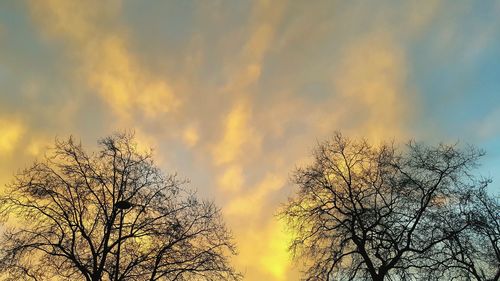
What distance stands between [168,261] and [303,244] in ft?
24.3

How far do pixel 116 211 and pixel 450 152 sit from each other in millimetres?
17942

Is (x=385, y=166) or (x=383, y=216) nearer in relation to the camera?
(x=383, y=216)

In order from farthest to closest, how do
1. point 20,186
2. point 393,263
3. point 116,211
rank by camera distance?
point 116,211 < point 20,186 < point 393,263

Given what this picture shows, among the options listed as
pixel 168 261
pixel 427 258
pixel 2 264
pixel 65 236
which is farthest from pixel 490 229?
pixel 2 264

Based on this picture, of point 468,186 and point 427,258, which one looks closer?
point 427,258

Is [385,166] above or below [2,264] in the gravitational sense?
above

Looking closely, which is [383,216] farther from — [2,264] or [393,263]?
[2,264]

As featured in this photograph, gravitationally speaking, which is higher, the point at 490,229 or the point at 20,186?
the point at 20,186

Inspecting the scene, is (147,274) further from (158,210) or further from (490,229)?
(490,229)

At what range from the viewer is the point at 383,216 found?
67.9 ft

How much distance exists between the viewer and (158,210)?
24.2 meters

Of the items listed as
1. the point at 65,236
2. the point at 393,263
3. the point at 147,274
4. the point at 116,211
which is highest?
the point at 116,211

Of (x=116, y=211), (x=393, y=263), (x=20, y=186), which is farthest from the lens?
(x=116, y=211)

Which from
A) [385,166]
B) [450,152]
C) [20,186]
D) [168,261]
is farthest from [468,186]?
[20,186]
